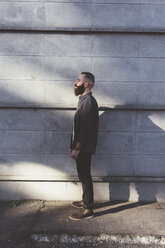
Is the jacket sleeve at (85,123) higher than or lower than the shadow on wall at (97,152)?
higher

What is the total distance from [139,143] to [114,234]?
158 cm

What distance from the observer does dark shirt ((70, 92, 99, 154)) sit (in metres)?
3.44

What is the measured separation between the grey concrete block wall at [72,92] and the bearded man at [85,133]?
576 mm

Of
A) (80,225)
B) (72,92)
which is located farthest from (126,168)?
(72,92)

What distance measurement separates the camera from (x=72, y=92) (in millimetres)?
4184

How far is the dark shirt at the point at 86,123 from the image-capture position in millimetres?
3439

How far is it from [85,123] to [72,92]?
3.07 ft

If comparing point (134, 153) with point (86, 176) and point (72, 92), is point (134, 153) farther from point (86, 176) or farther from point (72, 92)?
point (72, 92)

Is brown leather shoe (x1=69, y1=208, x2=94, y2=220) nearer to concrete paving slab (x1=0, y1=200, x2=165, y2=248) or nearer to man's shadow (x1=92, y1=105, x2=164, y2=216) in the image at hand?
concrete paving slab (x1=0, y1=200, x2=165, y2=248)

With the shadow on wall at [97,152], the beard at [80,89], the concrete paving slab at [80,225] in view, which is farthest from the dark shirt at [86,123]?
the concrete paving slab at [80,225]

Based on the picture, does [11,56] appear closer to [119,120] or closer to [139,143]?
[119,120]

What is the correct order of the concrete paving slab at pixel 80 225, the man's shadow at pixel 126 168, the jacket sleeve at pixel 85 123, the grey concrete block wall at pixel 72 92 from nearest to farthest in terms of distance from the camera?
the concrete paving slab at pixel 80 225, the jacket sleeve at pixel 85 123, the grey concrete block wall at pixel 72 92, the man's shadow at pixel 126 168

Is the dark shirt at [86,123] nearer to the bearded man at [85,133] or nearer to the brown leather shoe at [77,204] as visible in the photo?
the bearded man at [85,133]

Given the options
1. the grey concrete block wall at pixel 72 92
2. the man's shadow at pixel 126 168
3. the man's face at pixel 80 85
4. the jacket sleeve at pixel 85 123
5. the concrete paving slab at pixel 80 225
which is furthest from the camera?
the man's shadow at pixel 126 168
